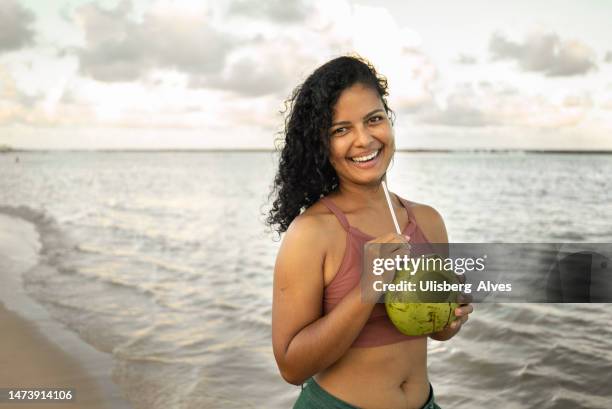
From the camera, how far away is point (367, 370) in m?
2.01

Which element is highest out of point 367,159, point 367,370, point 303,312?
point 367,159

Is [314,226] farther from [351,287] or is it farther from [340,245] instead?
[351,287]

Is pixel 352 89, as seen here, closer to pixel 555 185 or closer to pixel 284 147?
pixel 284 147

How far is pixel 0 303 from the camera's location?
23.2 ft

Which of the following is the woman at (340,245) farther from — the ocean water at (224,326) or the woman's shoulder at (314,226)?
the ocean water at (224,326)

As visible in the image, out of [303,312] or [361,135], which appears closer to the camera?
[303,312]

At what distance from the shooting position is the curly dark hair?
205 centimetres

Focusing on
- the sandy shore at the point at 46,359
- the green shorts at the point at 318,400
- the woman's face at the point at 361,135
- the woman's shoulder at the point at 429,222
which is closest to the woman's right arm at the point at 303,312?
the green shorts at the point at 318,400

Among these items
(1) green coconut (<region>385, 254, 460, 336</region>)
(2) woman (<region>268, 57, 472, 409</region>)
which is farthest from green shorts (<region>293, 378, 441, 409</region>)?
(1) green coconut (<region>385, 254, 460, 336</region>)

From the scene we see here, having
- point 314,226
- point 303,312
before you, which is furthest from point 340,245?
point 303,312

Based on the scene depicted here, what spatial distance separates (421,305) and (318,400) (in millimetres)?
476

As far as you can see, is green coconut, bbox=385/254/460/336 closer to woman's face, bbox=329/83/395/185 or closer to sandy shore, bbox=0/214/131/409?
woman's face, bbox=329/83/395/185

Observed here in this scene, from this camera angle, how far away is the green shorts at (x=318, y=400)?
78.9 inches

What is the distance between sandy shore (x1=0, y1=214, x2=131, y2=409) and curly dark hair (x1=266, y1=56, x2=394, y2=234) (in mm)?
3083
